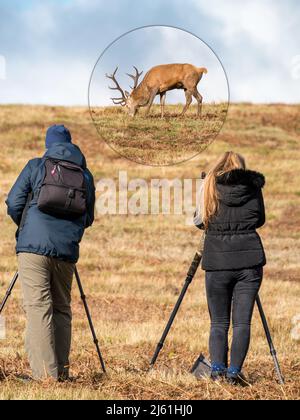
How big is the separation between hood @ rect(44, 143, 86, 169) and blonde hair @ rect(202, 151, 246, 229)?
119cm

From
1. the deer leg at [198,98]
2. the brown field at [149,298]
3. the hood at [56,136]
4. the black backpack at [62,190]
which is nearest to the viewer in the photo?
the brown field at [149,298]

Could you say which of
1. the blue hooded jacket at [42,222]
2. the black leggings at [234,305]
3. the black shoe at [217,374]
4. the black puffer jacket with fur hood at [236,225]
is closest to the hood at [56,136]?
the blue hooded jacket at [42,222]

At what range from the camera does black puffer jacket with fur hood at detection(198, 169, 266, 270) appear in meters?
7.85

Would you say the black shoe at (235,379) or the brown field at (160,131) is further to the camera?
the brown field at (160,131)

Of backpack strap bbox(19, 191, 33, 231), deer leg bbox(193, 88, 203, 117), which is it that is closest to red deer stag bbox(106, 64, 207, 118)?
deer leg bbox(193, 88, 203, 117)

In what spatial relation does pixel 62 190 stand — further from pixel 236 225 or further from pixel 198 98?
pixel 198 98

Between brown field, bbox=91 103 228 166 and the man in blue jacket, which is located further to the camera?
brown field, bbox=91 103 228 166

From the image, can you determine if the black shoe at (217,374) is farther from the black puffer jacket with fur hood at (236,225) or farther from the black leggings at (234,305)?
the black puffer jacket with fur hood at (236,225)

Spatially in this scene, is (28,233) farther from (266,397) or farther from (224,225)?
(266,397)

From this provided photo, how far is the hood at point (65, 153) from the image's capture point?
7875 mm

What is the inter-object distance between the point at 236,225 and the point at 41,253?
1.78 meters

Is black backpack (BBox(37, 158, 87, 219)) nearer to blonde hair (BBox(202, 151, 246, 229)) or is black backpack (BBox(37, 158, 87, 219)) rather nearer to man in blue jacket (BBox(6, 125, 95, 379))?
man in blue jacket (BBox(6, 125, 95, 379))

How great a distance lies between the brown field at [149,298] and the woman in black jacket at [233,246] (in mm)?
472

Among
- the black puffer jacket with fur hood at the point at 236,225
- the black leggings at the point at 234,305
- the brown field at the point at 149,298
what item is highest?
the black puffer jacket with fur hood at the point at 236,225
